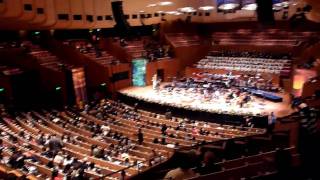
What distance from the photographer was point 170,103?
705 inches

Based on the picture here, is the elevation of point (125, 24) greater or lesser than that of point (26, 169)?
greater

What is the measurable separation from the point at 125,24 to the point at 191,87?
5.09m

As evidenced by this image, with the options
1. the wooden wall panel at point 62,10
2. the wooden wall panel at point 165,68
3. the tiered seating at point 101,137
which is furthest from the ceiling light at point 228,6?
the tiered seating at point 101,137

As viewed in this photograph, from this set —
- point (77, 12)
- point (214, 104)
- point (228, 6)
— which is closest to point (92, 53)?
point (77, 12)

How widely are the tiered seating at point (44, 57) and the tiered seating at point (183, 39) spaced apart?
28.7 ft

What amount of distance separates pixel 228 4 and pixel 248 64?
4.73 m

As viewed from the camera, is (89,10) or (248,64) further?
(248,64)

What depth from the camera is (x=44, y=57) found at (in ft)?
66.6

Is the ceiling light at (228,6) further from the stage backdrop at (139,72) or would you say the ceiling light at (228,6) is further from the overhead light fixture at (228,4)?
the stage backdrop at (139,72)

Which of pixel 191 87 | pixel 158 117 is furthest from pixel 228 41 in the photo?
pixel 158 117

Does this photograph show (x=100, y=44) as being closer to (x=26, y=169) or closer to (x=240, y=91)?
(x=240, y=91)

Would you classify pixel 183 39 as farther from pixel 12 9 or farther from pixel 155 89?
pixel 12 9

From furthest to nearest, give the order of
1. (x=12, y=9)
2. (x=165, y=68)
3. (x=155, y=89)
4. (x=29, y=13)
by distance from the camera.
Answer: (x=165, y=68), (x=155, y=89), (x=29, y=13), (x=12, y=9)

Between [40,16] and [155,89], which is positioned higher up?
[40,16]
